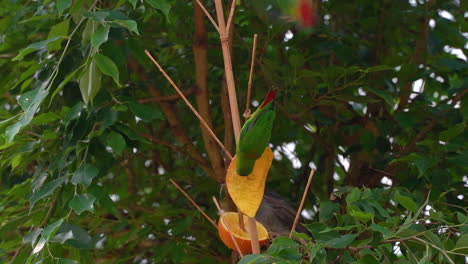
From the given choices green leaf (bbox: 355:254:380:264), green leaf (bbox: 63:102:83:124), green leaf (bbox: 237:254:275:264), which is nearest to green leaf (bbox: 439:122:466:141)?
green leaf (bbox: 355:254:380:264)

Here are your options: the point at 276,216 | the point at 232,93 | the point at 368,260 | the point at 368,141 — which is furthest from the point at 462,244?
the point at 368,141

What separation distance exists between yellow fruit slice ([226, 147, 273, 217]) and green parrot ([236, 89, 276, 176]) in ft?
0.09

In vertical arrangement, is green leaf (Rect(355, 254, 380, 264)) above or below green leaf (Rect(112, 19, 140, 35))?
below

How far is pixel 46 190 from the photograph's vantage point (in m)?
1.02

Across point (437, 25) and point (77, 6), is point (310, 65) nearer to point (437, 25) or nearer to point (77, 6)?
point (437, 25)

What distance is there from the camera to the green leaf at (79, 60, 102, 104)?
0.96 m

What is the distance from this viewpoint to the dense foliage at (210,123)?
95cm

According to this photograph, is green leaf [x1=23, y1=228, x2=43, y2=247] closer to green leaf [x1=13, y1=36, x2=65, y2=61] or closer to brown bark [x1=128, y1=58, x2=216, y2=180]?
green leaf [x1=13, y1=36, x2=65, y2=61]

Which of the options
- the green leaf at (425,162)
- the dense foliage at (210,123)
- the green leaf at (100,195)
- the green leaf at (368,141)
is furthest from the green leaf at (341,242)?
the green leaf at (368,141)

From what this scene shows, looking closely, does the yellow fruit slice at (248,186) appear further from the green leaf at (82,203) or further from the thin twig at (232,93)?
the green leaf at (82,203)

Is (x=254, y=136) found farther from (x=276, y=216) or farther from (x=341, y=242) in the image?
(x=276, y=216)

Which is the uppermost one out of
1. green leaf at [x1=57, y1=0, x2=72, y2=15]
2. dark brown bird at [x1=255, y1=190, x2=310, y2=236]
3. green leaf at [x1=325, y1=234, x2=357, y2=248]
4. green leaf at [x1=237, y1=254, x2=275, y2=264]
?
green leaf at [x1=57, y1=0, x2=72, y2=15]

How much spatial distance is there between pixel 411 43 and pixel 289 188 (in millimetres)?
498

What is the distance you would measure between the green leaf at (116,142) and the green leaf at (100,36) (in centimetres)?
20
